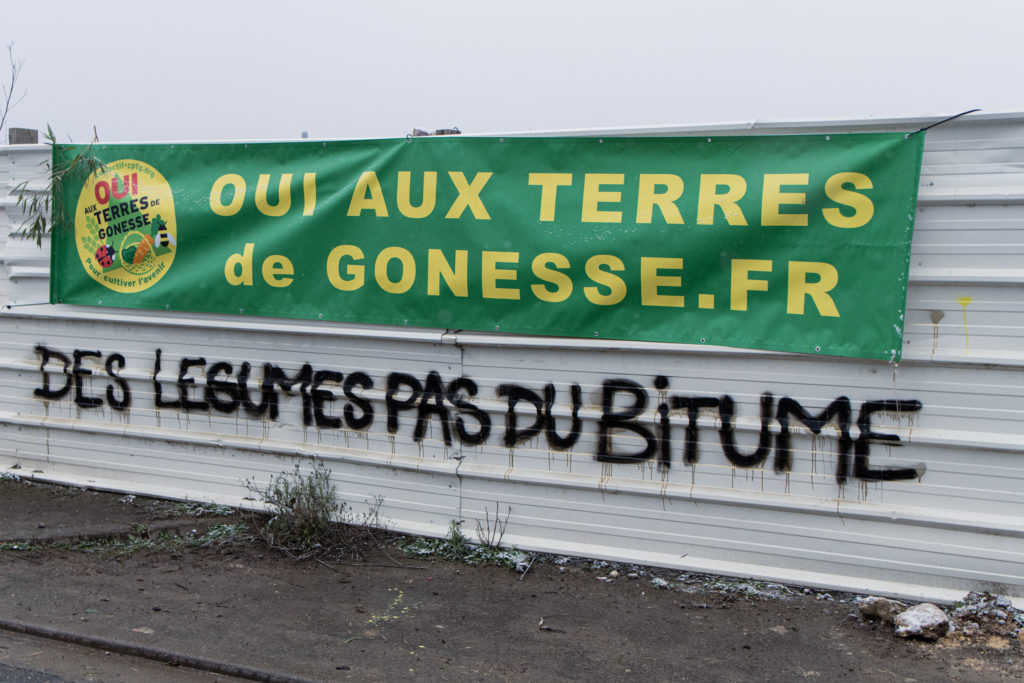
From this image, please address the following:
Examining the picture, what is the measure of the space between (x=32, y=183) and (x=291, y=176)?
2258 mm

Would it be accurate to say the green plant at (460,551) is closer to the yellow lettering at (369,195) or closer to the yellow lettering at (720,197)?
the yellow lettering at (369,195)

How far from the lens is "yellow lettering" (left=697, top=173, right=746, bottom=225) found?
184 inches

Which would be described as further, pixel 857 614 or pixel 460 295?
pixel 460 295

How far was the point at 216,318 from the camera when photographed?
586 centimetres

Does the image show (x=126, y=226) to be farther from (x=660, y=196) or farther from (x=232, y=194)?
(x=660, y=196)

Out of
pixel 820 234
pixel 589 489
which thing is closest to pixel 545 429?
pixel 589 489

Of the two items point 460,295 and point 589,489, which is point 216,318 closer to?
point 460,295

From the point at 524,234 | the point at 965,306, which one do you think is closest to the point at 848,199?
the point at 965,306

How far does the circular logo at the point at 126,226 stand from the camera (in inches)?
233

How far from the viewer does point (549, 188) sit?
5.02m

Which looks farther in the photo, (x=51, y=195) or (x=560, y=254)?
(x=51, y=195)

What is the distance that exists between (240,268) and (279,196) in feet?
1.84

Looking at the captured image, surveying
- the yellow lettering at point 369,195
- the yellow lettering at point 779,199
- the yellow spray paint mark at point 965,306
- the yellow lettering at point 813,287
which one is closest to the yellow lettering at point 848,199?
the yellow lettering at point 779,199

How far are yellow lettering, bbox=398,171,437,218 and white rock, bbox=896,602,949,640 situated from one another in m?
3.45
